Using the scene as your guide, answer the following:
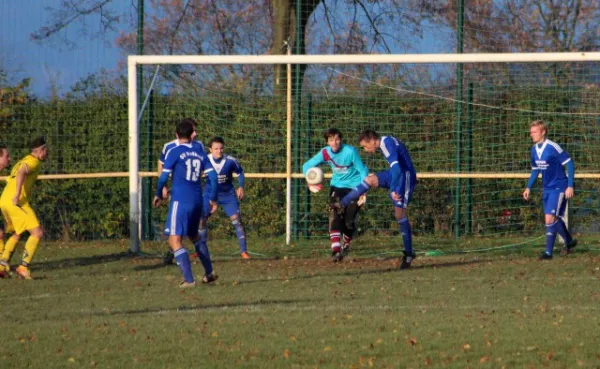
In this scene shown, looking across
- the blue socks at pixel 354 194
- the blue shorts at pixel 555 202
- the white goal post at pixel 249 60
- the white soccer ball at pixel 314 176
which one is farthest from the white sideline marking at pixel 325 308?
the white goal post at pixel 249 60

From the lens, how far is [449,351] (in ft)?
26.6

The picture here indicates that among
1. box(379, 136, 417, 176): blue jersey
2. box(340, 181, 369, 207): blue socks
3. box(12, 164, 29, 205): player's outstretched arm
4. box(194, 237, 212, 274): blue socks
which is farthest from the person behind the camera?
box(340, 181, 369, 207): blue socks

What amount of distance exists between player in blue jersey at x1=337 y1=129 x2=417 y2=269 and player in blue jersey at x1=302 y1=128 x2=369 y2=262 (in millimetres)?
950

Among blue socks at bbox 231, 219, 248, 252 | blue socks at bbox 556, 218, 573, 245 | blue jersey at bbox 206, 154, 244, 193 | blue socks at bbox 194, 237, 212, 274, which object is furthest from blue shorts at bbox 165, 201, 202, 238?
blue socks at bbox 556, 218, 573, 245

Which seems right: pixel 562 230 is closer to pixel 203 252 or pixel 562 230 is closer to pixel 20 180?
pixel 203 252

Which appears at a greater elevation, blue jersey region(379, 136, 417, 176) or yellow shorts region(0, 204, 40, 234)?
blue jersey region(379, 136, 417, 176)

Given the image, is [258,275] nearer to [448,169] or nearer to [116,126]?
[448,169]

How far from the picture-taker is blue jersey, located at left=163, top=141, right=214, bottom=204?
12508mm

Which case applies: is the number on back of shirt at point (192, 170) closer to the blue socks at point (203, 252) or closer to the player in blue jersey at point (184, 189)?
the player in blue jersey at point (184, 189)

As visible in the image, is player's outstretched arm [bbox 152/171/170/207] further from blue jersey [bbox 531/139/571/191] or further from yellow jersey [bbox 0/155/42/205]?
blue jersey [bbox 531/139/571/191]

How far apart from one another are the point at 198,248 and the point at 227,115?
293 inches

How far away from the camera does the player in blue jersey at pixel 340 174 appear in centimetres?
1611

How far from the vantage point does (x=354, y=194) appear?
49.3 ft

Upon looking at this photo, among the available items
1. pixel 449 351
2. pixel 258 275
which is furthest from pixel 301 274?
pixel 449 351
